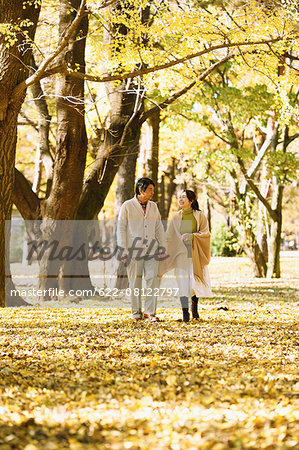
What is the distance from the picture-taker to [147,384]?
14.7 feet

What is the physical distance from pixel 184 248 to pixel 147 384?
13.0 feet

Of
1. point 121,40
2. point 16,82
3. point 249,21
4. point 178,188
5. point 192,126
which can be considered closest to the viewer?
point 16,82

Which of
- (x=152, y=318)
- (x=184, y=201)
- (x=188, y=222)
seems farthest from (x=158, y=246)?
(x=152, y=318)

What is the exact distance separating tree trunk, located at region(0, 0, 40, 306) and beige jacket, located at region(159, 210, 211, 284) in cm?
279

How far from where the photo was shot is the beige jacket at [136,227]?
8.18 metres

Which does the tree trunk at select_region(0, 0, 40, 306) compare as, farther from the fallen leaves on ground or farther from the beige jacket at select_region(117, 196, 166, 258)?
the beige jacket at select_region(117, 196, 166, 258)

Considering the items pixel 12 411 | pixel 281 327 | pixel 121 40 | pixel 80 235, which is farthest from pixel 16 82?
pixel 12 411

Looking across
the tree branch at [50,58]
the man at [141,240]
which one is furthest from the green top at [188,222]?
the tree branch at [50,58]

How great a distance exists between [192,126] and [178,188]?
1151 cm

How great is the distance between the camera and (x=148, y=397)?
402 centimetres

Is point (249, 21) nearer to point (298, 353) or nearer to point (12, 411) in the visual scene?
point (298, 353)

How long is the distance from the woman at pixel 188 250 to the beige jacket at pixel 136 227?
28 centimetres

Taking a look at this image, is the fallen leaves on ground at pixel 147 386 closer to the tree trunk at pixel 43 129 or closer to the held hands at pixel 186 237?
the held hands at pixel 186 237

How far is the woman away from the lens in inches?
326
